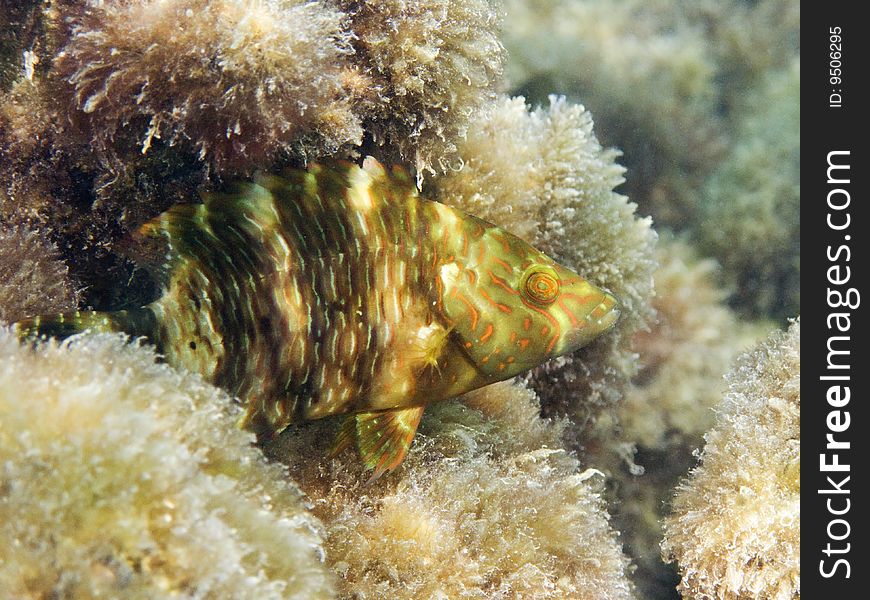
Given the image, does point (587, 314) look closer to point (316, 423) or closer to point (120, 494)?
point (316, 423)

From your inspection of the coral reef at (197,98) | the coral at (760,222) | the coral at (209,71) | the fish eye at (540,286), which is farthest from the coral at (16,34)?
the coral at (760,222)

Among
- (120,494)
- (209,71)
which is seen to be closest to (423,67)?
(209,71)

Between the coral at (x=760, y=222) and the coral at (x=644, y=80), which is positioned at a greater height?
the coral at (x=644, y=80)

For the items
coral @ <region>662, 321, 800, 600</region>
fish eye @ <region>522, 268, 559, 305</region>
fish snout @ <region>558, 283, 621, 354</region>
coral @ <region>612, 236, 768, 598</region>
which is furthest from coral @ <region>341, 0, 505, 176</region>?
coral @ <region>612, 236, 768, 598</region>

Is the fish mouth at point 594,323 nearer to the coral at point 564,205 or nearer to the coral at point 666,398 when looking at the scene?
the coral at point 564,205

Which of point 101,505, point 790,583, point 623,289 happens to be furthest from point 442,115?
point 790,583

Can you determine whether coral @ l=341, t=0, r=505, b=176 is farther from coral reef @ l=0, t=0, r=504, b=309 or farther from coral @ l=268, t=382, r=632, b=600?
coral @ l=268, t=382, r=632, b=600

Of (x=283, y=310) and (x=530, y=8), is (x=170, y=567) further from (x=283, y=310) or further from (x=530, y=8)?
(x=530, y=8)
